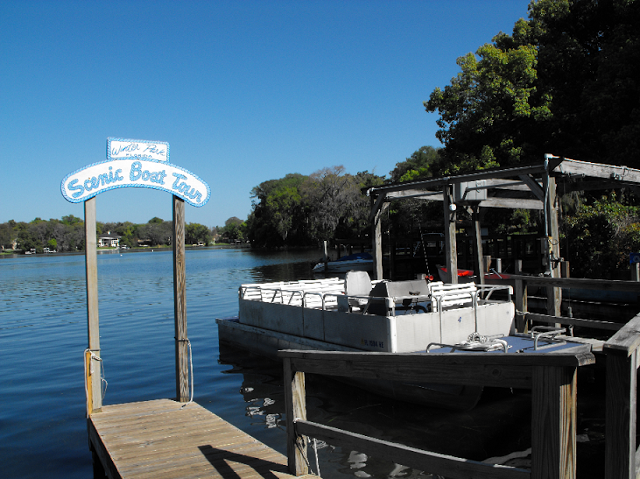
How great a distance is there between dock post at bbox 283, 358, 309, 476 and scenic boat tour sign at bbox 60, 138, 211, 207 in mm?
3795

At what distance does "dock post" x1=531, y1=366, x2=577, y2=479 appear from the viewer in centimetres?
238

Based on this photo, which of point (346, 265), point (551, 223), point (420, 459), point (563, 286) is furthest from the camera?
point (346, 265)

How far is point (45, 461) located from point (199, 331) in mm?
10917

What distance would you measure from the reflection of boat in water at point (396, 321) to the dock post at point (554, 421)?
18.7 feet

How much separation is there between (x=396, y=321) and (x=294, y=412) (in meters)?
4.59

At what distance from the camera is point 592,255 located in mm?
18594

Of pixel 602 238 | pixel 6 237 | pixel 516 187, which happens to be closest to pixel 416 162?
pixel 602 238

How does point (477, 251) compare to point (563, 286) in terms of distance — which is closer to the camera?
point (563, 286)

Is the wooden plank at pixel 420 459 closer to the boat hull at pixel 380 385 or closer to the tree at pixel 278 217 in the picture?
the boat hull at pixel 380 385

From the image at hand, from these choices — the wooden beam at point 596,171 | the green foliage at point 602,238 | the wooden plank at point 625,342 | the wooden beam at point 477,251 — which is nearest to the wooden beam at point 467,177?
the wooden beam at point 596,171

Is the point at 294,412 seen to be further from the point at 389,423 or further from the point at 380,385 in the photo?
the point at 380,385

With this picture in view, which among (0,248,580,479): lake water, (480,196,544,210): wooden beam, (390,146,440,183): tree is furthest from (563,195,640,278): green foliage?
(390,146,440,183): tree

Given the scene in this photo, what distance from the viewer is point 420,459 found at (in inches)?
123

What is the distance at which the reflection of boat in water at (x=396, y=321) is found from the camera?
853 cm
